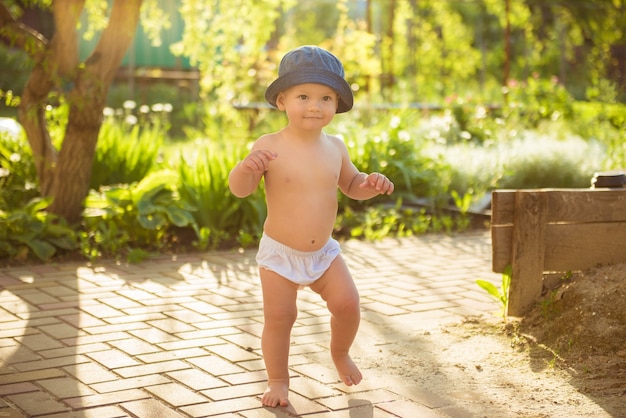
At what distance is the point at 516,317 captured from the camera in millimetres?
4488

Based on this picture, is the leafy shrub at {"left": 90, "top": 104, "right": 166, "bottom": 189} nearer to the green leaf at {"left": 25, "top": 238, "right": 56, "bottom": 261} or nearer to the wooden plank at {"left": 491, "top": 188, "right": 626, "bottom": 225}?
the green leaf at {"left": 25, "top": 238, "right": 56, "bottom": 261}

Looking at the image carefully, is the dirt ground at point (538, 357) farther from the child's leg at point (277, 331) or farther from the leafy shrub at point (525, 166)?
the leafy shrub at point (525, 166)

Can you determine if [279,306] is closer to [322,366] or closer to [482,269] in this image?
[322,366]

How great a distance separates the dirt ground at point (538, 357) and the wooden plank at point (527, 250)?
7 cm

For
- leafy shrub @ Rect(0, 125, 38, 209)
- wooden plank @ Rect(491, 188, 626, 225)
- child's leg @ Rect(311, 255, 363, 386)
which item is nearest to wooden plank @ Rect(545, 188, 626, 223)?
wooden plank @ Rect(491, 188, 626, 225)

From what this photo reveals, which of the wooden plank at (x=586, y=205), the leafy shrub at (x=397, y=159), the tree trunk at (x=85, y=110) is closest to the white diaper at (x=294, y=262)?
the wooden plank at (x=586, y=205)

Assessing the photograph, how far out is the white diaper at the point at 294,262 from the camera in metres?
3.55

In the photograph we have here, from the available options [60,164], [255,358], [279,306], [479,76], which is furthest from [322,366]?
[479,76]

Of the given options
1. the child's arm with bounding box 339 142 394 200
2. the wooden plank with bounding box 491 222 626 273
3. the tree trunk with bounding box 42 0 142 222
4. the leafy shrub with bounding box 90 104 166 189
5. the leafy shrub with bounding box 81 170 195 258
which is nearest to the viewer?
the child's arm with bounding box 339 142 394 200

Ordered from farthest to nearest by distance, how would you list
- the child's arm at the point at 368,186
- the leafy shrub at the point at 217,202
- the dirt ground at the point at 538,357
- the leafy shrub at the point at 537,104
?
the leafy shrub at the point at 537,104, the leafy shrub at the point at 217,202, the child's arm at the point at 368,186, the dirt ground at the point at 538,357

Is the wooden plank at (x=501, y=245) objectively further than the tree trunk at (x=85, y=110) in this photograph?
No

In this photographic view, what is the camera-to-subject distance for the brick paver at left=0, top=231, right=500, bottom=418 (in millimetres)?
3438

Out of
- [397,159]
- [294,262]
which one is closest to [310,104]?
[294,262]

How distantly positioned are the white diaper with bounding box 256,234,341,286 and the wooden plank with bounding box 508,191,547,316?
1175 mm
